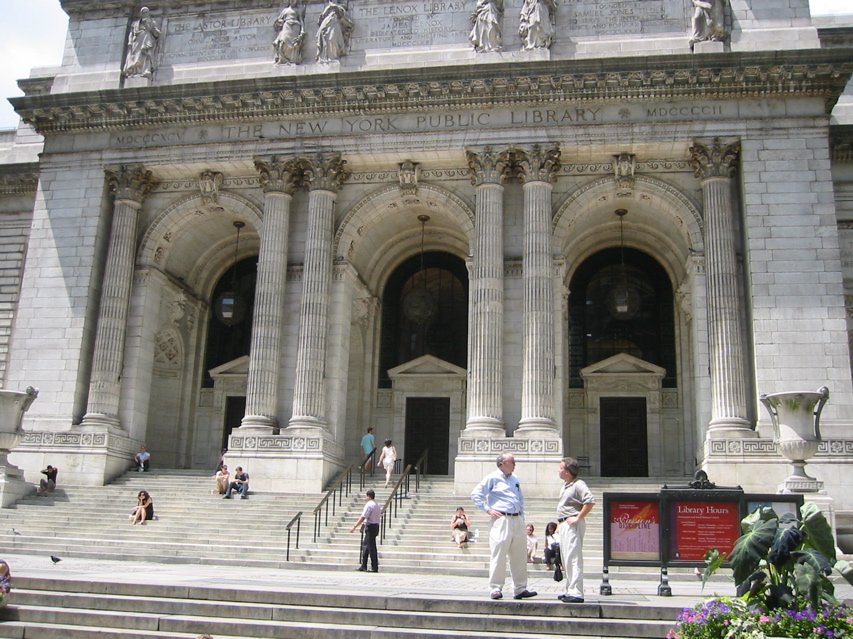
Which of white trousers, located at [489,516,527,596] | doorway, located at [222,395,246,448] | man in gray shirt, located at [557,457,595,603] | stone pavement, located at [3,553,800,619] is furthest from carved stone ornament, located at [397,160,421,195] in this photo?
white trousers, located at [489,516,527,596]

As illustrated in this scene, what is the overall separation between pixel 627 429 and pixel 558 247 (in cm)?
707

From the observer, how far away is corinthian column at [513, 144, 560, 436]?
2430cm

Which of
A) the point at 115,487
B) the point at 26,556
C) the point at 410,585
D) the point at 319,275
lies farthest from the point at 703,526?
the point at 115,487

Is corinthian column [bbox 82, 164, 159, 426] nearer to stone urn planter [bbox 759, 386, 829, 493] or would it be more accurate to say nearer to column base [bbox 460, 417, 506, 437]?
column base [bbox 460, 417, 506, 437]

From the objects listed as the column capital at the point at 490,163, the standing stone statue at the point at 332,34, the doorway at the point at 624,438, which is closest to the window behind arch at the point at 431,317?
the doorway at the point at 624,438

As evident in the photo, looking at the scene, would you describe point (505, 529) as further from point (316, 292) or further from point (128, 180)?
point (128, 180)

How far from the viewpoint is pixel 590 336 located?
31.0 metres

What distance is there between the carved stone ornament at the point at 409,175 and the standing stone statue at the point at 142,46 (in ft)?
30.3

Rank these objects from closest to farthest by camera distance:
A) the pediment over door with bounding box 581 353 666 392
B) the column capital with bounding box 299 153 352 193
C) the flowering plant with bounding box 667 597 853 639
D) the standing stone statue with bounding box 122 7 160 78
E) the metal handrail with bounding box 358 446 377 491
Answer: the flowering plant with bounding box 667 597 853 639 < the metal handrail with bounding box 358 446 377 491 < the column capital with bounding box 299 153 352 193 < the standing stone statue with bounding box 122 7 160 78 < the pediment over door with bounding box 581 353 666 392

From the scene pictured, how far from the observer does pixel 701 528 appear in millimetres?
12219

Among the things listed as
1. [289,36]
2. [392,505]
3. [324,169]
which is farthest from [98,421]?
[289,36]

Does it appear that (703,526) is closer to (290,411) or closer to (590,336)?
(290,411)

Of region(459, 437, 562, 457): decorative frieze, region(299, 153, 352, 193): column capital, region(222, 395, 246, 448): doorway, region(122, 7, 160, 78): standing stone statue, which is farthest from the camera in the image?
region(222, 395, 246, 448): doorway

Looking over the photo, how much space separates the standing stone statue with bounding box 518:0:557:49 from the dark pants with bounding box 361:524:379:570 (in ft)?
52.4
